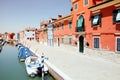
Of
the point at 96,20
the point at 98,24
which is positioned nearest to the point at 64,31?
the point at 96,20

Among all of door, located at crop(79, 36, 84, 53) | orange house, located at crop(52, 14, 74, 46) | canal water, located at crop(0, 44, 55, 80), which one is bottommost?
canal water, located at crop(0, 44, 55, 80)

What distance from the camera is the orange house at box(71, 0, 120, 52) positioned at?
17.0 metres

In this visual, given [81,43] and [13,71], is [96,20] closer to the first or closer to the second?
[81,43]

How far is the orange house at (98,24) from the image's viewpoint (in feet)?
55.9

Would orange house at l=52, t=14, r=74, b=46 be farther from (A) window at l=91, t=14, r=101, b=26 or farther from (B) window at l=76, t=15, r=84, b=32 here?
(A) window at l=91, t=14, r=101, b=26

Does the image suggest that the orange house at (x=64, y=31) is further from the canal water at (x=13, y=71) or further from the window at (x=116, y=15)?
the window at (x=116, y=15)

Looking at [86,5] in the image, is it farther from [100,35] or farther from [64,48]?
[64,48]

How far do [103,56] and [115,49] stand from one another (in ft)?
7.03

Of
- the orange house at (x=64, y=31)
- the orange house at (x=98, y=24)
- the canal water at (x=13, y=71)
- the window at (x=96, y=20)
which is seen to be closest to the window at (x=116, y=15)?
the orange house at (x=98, y=24)

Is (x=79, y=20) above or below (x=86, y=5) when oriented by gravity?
below

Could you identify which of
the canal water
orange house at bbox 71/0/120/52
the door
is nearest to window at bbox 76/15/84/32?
orange house at bbox 71/0/120/52

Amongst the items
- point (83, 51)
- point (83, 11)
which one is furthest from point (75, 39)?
point (83, 11)

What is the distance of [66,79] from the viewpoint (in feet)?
36.6

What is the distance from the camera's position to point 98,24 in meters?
19.8
